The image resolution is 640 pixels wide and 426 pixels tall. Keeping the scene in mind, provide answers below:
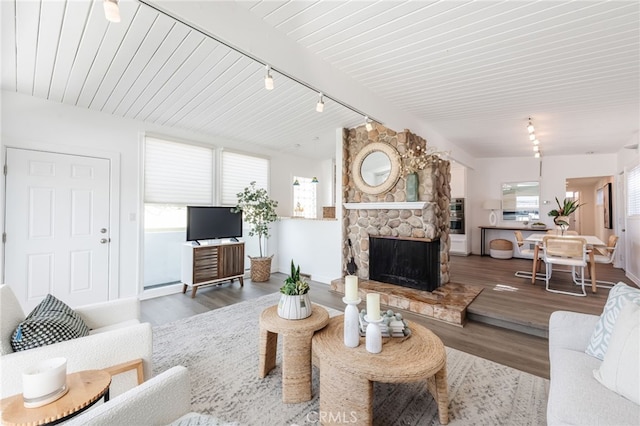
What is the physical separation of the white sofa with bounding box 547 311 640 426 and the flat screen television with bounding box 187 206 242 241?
4.44m

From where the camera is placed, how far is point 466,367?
7.44 feet

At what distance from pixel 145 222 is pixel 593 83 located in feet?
20.1

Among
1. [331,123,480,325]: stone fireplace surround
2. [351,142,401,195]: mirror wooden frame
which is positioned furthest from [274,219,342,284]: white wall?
[351,142,401,195]: mirror wooden frame

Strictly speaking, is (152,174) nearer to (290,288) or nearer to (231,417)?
(290,288)

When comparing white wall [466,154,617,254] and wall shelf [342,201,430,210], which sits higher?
white wall [466,154,617,254]

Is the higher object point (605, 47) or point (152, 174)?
point (605, 47)

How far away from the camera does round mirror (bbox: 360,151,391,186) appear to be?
14.1 ft

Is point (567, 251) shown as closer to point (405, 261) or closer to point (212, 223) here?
point (405, 261)

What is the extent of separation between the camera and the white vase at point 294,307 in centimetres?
200

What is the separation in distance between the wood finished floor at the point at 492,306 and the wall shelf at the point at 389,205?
1464 millimetres

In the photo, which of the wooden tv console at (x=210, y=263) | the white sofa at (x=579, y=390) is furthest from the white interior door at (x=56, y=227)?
the white sofa at (x=579, y=390)

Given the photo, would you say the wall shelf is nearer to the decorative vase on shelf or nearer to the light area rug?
the decorative vase on shelf

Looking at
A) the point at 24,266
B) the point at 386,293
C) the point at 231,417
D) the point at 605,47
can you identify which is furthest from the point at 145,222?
the point at 605,47

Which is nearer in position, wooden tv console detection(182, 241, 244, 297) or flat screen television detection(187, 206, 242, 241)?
wooden tv console detection(182, 241, 244, 297)
